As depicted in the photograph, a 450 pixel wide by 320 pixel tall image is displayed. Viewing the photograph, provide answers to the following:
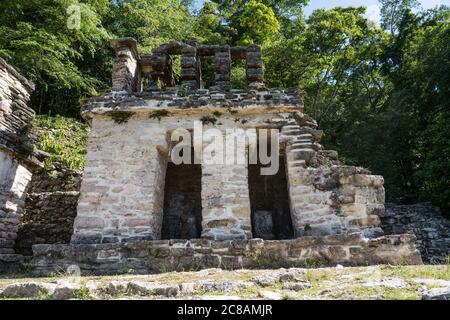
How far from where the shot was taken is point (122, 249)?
550 centimetres

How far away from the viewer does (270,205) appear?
8.17m

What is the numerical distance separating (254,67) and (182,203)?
331 centimetres

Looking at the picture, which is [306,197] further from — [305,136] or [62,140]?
[62,140]

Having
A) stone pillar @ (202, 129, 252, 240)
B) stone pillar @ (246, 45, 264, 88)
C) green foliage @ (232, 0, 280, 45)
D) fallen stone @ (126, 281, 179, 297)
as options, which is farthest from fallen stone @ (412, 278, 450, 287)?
green foliage @ (232, 0, 280, 45)

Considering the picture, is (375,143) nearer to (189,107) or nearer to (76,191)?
(189,107)

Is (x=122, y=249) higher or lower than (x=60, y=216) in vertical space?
lower

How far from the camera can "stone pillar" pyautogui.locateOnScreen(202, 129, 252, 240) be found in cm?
596

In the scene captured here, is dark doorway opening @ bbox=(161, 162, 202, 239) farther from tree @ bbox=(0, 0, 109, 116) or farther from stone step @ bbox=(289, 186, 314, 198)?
tree @ bbox=(0, 0, 109, 116)

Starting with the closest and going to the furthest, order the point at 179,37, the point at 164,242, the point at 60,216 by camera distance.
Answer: the point at 164,242, the point at 60,216, the point at 179,37

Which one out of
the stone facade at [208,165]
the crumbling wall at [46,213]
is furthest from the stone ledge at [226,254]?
the crumbling wall at [46,213]

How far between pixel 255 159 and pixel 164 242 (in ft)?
8.58

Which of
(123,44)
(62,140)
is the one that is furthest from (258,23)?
(123,44)

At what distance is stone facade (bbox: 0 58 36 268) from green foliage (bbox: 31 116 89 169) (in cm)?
178
